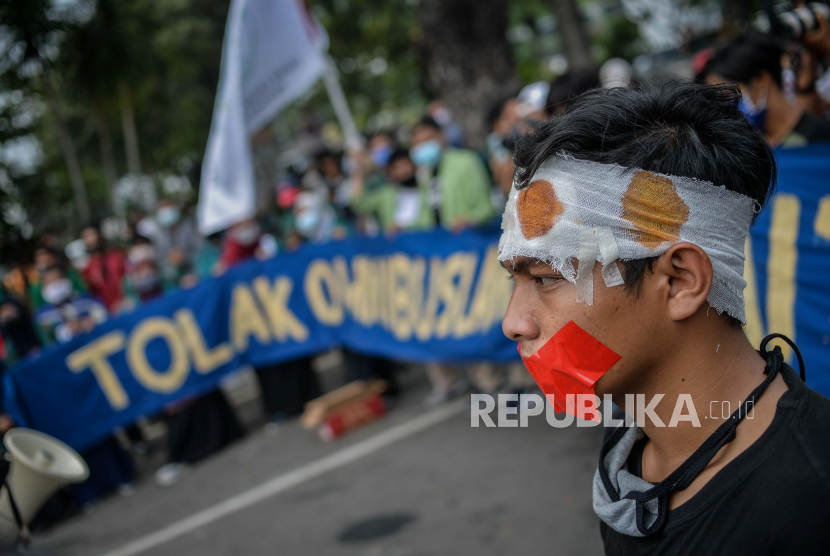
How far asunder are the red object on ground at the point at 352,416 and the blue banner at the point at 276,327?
48 cm

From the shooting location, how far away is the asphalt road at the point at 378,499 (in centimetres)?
407

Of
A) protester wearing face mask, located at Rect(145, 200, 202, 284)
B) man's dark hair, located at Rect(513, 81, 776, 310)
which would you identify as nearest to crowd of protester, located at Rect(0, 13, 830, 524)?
protester wearing face mask, located at Rect(145, 200, 202, 284)

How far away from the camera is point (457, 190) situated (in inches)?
229

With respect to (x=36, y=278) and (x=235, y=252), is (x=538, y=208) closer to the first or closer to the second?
(x=235, y=252)

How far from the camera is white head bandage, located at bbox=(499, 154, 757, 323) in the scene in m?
1.21

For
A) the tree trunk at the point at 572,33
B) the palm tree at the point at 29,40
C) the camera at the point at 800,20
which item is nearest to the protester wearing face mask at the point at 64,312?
the palm tree at the point at 29,40

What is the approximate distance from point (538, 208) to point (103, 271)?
9.06 metres

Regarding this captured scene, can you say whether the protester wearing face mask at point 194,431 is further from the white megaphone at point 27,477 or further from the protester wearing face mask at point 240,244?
the white megaphone at point 27,477

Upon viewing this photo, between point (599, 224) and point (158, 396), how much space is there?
232 inches

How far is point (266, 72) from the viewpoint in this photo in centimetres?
644

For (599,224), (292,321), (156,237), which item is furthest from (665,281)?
(156,237)

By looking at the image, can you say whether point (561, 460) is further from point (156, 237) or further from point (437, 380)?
point (156, 237)

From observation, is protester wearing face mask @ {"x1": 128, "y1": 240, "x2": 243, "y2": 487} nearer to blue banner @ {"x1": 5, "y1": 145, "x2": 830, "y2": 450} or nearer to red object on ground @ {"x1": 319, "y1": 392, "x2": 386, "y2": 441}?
blue banner @ {"x1": 5, "y1": 145, "x2": 830, "y2": 450}

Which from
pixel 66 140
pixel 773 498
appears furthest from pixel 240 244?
pixel 66 140
